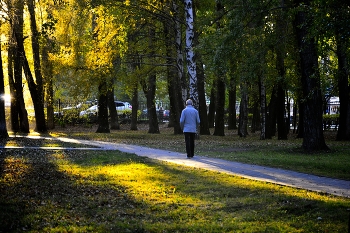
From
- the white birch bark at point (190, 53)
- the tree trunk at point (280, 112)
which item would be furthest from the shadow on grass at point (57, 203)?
the tree trunk at point (280, 112)

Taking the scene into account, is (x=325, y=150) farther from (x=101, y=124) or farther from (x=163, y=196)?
(x=101, y=124)

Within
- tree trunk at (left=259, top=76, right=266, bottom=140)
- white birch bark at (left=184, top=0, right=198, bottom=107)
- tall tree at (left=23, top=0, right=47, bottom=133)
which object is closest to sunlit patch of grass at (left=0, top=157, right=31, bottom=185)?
white birch bark at (left=184, top=0, right=198, bottom=107)

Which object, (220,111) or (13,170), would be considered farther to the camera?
(220,111)

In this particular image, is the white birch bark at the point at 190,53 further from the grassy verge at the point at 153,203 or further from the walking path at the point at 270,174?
the grassy verge at the point at 153,203

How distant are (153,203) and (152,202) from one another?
0.29 feet

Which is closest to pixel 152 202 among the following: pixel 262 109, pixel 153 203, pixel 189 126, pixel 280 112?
pixel 153 203

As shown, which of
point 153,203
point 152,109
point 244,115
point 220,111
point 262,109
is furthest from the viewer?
point 152,109

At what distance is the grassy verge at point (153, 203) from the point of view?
7297 mm

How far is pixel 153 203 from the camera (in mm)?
9055

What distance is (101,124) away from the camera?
3316 centimetres

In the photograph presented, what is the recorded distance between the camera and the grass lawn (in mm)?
7304

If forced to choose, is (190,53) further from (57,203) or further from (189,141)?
(57,203)

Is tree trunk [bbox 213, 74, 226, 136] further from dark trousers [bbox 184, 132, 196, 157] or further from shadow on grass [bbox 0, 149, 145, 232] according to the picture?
shadow on grass [bbox 0, 149, 145, 232]

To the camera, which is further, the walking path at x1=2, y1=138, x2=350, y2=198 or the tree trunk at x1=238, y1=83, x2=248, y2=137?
the tree trunk at x1=238, y1=83, x2=248, y2=137
